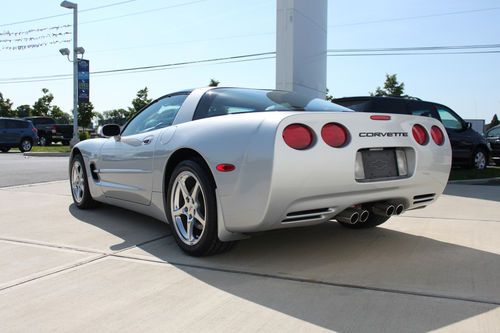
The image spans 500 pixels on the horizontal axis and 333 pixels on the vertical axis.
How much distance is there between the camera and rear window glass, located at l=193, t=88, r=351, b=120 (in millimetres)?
3826

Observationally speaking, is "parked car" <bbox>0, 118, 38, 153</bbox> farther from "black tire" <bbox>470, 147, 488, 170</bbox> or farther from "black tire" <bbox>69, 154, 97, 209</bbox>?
"black tire" <bbox>470, 147, 488, 170</bbox>

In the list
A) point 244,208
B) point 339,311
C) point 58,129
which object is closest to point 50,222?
point 244,208

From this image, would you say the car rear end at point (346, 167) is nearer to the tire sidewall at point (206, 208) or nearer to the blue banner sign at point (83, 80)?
the tire sidewall at point (206, 208)

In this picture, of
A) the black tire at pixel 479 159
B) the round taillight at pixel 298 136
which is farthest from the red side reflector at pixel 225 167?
the black tire at pixel 479 159

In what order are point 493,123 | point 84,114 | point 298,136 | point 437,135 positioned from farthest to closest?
point 493,123 → point 84,114 → point 437,135 → point 298,136

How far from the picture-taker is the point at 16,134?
2267 cm

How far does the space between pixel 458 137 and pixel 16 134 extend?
1939 cm

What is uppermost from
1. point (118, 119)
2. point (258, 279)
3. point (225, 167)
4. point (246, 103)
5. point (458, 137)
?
point (118, 119)

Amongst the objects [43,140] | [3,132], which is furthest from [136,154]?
[43,140]

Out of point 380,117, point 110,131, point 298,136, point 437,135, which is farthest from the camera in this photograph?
point 110,131

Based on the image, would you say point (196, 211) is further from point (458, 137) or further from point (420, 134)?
point (458, 137)

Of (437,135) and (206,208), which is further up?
(437,135)

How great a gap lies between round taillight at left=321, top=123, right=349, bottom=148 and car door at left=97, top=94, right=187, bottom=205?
1562 millimetres

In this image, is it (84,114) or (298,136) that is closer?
(298,136)
